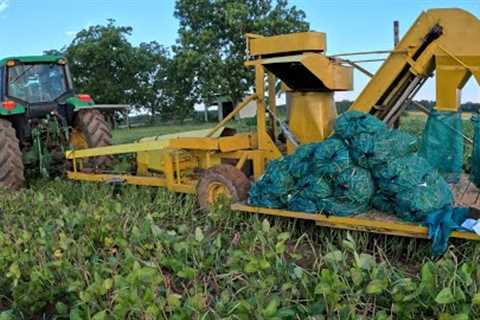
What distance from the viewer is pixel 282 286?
120 inches

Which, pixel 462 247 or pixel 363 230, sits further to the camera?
pixel 363 230

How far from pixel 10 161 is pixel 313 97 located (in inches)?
180

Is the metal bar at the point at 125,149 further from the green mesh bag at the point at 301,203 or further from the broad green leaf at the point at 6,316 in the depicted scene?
the broad green leaf at the point at 6,316

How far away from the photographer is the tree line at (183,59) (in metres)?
31.6

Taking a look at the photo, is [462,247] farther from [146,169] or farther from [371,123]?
[146,169]

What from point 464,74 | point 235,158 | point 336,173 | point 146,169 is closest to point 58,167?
point 146,169

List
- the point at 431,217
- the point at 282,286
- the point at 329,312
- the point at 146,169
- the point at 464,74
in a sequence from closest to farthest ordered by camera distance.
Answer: the point at 329,312
the point at 282,286
the point at 431,217
the point at 464,74
the point at 146,169

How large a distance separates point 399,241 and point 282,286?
5.76ft

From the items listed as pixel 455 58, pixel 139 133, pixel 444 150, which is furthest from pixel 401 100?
pixel 139 133

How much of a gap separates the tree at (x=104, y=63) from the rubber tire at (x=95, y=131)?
33.2 m

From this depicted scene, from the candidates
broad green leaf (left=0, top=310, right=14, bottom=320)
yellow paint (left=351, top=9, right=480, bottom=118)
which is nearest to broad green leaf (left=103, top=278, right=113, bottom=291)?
broad green leaf (left=0, top=310, right=14, bottom=320)

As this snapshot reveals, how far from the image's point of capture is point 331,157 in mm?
4617

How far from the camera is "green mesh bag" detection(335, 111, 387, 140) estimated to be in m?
4.63

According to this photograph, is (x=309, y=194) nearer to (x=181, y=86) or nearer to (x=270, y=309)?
(x=270, y=309)
